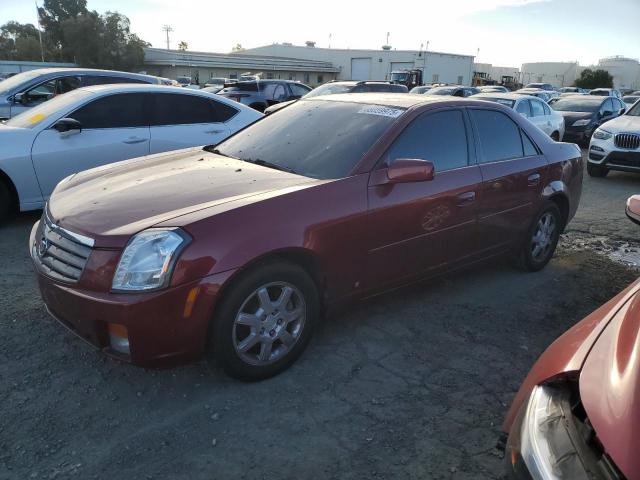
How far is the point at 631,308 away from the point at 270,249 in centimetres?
172

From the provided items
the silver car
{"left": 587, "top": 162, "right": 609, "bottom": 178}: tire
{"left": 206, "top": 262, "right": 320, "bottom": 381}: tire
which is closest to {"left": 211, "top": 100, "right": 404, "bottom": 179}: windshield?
{"left": 206, "top": 262, "right": 320, "bottom": 381}: tire

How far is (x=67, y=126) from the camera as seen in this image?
5582 millimetres

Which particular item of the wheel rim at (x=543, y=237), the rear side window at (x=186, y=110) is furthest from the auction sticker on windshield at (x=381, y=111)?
the rear side window at (x=186, y=110)

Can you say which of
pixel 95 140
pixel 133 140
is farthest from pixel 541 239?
pixel 95 140

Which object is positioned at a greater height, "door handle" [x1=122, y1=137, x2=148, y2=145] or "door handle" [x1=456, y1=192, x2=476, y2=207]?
"door handle" [x1=122, y1=137, x2=148, y2=145]

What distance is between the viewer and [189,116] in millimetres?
6598

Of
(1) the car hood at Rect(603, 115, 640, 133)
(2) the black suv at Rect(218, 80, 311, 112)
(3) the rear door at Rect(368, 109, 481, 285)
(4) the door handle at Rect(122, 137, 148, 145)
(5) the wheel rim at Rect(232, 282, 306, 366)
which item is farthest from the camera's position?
(2) the black suv at Rect(218, 80, 311, 112)

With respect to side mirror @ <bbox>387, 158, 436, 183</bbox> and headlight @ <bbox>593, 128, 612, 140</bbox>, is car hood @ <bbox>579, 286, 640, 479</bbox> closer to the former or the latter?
side mirror @ <bbox>387, 158, 436, 183</bbox>

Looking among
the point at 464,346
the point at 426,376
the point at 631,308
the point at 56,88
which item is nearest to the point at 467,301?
the point at 464,346

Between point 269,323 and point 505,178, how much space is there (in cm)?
245

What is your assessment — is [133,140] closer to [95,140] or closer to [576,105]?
[95,140]

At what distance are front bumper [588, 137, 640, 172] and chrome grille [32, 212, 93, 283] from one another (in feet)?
33.5

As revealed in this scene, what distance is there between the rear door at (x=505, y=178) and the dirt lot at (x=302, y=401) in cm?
66

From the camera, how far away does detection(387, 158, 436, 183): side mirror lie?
10.8ft
